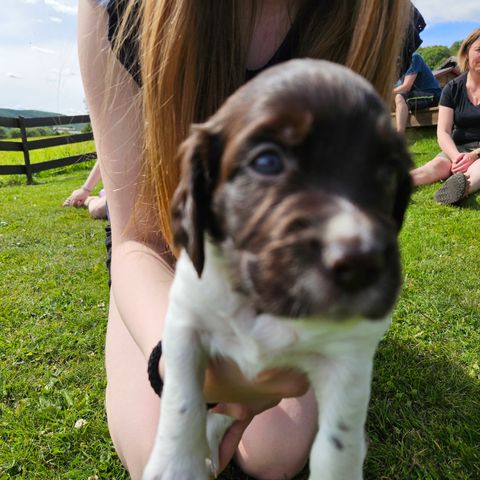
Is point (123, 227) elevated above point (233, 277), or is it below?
below

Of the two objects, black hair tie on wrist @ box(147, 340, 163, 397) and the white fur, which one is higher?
the white fur

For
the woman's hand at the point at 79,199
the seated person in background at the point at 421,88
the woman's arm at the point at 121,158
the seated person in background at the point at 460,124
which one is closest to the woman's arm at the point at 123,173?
the woman's arm at the point at 121,158

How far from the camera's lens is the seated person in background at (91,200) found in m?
9.14

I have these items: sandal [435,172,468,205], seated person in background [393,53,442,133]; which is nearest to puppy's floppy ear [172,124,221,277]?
sandal [435,172,468,205]

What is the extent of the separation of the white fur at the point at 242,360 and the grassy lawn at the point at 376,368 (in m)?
1.26

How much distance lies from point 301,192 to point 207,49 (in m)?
1.52

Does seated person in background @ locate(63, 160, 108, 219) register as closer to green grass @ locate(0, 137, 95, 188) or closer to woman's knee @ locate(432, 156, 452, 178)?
woman's knee @ locate(432, 156, 452, 178)

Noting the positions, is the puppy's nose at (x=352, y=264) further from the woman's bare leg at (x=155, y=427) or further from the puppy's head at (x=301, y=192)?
the woman's bare leg at (x=155, y=427)

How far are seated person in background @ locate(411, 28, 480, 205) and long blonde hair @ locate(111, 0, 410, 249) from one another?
6.11 meters

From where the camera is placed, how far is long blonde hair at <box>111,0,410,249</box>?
2572 mm

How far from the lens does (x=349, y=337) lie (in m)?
1.71

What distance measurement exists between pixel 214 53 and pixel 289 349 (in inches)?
63.8

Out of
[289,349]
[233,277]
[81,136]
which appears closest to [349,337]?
[289,349]

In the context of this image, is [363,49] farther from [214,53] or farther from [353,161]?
[353,161]
